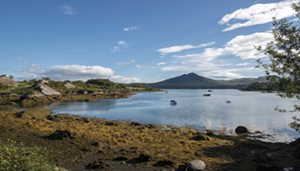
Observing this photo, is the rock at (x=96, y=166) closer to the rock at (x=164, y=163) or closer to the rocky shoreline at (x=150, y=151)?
the rocky shoreline at (x=150, y=151)

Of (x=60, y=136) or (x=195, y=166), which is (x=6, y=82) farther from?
(x=195, y=166)

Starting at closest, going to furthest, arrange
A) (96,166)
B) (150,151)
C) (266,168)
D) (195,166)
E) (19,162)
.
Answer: (19,162), (96,166), (195,166), (266,168), (150,151)

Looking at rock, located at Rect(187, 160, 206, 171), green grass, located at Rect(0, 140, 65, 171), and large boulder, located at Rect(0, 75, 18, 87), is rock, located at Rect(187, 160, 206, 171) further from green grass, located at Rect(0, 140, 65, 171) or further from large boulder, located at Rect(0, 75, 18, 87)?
large boulder, located at Rect(0, 75, 18, 87)

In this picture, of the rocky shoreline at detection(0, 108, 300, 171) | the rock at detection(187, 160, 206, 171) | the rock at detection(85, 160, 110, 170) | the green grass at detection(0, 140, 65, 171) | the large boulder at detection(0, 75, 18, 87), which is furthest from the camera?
the large boulder at detection(0, 75, 18, 87)

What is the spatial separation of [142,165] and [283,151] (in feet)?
56.5

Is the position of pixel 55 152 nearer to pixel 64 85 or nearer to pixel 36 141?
pixel 36 141

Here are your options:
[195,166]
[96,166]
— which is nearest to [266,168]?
[195,166]

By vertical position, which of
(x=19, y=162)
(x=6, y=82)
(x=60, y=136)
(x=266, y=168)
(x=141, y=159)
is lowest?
(x=266, y=168)

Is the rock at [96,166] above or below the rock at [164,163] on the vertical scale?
above

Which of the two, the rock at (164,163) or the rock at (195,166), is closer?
the rock at (195,166)

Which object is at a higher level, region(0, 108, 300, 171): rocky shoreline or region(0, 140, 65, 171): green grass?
region(0, 140, 65, 171): green grass

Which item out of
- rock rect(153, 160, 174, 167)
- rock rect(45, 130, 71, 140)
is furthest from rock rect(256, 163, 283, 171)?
rock rect(45, 130, 71, 140)

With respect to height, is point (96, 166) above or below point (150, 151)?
above

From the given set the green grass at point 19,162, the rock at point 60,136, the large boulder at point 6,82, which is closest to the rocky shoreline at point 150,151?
the rock at point 60,136
